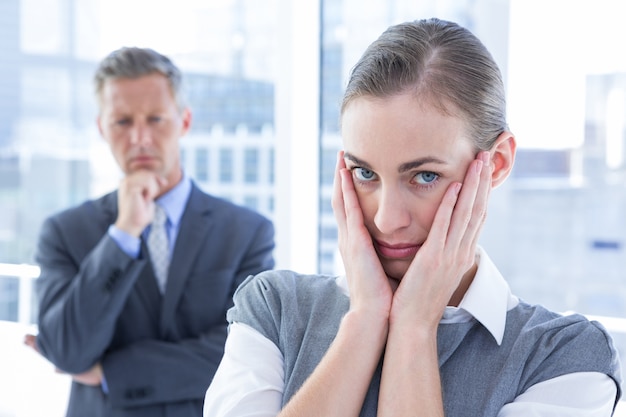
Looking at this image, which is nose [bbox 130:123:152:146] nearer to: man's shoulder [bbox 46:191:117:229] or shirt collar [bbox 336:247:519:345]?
man's shoulder [bbox 46:191:117:229]

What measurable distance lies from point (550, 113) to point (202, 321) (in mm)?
1603

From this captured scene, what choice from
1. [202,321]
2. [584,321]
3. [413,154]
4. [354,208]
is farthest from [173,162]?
[584,321]

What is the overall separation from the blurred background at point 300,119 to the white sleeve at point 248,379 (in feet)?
5.98

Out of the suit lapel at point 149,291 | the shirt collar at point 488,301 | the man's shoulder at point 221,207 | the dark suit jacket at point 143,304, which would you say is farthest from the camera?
the man's shoulder at point 221,207

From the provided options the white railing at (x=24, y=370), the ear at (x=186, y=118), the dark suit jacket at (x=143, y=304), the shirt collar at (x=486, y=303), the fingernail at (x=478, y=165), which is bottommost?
the white railing at (x=24, y=370)

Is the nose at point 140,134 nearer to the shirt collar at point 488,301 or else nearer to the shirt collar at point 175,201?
the shirt collar at point 175,201

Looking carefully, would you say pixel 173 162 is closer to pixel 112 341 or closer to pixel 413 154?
pixel 112 341

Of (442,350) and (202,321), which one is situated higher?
(442,350)

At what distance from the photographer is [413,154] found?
1203 mm

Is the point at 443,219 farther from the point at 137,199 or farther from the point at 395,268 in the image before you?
the point at 137,199

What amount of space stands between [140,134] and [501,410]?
58.4 inches

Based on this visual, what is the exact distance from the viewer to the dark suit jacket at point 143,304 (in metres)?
2.05

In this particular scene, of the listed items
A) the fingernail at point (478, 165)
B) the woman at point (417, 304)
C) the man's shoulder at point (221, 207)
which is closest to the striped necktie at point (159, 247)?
the man's shoulder at point (221, 207)

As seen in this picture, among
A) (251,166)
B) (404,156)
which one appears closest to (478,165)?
(404,156)
